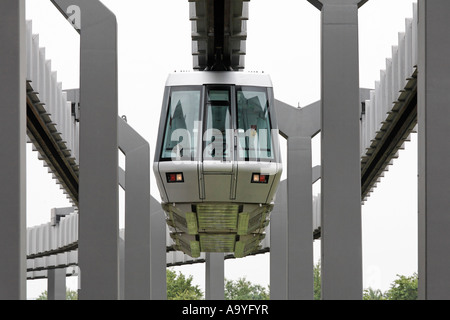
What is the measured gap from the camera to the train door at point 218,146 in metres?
15.9

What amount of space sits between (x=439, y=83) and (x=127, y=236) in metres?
13.6

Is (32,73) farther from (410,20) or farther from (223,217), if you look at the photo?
(410,20)

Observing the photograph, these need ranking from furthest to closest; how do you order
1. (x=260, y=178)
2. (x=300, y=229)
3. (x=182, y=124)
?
(x=300, y=229), (x=260, y=178), (x=182, y=124)

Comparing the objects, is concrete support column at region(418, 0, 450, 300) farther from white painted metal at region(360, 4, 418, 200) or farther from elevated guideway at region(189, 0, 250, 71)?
white painted metal at region(360, 4, 418, 200)

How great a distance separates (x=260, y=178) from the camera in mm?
16250

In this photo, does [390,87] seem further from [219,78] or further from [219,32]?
[219,32]

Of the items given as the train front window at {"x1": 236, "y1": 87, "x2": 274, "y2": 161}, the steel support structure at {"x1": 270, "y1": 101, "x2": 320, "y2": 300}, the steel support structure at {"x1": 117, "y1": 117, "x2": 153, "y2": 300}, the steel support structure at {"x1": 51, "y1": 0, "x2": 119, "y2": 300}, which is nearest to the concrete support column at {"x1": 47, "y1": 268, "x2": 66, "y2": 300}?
the steel support structure at {"x1": 117, "y1": 117, "x2": 153, "y2": 300}

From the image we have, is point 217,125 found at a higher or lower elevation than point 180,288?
higher

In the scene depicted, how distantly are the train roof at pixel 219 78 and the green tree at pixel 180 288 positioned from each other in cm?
5360

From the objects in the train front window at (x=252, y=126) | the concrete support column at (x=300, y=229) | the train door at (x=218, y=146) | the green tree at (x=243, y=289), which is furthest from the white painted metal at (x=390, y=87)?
the green tree at (x=243, y=289)

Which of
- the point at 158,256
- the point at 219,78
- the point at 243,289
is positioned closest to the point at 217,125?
the point at 219,78

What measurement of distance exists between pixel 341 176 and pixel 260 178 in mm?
6924

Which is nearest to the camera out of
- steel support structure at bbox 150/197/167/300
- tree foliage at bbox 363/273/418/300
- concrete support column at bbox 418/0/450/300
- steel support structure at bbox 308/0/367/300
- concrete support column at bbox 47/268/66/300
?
concrete support column at bbox 418/0/450/300

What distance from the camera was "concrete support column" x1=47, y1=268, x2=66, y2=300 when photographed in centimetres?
4272
